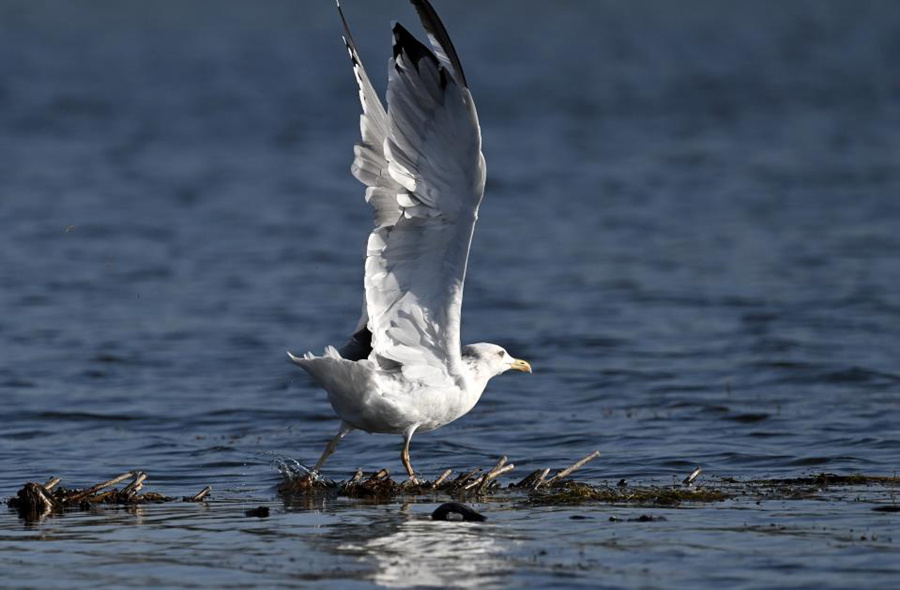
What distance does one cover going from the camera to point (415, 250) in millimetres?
8625

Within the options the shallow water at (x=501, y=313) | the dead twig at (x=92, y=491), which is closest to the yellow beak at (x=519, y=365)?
the shallow water at (x=501, y=313)

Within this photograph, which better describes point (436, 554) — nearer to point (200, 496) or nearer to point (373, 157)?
point (200, 496)

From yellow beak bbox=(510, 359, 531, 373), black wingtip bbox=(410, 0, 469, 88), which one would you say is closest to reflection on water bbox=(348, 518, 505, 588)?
yellow beak bbox=(510, 359, 531, 373)

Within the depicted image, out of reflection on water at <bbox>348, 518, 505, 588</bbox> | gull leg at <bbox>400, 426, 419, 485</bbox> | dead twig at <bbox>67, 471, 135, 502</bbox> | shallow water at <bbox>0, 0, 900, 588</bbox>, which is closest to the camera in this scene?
reflection on water at <bbox>348, 518, 505, 588</bbox>

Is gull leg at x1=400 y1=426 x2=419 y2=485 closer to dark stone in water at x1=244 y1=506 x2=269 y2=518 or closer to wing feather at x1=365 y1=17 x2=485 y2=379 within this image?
wing feather at x1=365 y1=17 x2=485 y2=379

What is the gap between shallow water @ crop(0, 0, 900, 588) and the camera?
302 inches

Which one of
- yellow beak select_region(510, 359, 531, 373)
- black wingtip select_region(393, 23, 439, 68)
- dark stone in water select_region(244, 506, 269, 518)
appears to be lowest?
dark stone in water select_region(244, 506, 269, 518)

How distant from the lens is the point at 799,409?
1234cm

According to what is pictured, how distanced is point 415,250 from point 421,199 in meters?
0.37

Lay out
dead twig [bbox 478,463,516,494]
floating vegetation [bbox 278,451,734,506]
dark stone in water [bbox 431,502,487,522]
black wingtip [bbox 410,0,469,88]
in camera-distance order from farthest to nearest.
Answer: dead twig [bbox 478,463,516,494], floating vegetation [bbox 278,451,734,506], dark stone in water [bbox 431,502,487,522], black wingtip [bbox 410,0,469,88]

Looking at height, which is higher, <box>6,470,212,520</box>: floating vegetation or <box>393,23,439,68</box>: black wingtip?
<box>393,23,439,68</box>: black wingtip

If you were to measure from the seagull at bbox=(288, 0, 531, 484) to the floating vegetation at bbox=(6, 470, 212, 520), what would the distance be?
3.70 feet

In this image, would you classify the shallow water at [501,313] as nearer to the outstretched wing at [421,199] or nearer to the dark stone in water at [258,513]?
the dark stone in water at [258,513]

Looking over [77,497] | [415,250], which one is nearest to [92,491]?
[77,497]
